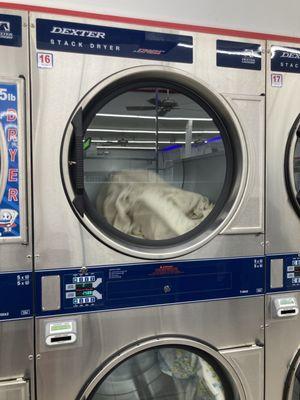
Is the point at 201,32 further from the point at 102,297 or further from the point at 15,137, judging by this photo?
the point at 102,297

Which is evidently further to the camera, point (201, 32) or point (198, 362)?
point (198, 362)

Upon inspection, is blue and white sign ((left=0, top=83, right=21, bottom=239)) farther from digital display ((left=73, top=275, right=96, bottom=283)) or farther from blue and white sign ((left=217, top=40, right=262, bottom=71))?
blue and white sign ((left=217, top=40, right=262, bottom=71))

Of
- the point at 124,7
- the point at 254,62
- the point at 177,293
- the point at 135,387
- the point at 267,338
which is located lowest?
the point at 135,387

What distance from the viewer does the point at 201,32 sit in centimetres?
169

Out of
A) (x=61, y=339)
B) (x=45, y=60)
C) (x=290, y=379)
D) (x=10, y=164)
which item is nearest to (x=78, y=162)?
(x=10, y=164)

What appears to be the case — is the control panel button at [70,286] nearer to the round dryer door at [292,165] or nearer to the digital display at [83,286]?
the digital display at [83,286]

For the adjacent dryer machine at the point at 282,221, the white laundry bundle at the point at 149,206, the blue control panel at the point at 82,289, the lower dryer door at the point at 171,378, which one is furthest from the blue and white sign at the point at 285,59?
the lower dryer door at the point at 171,378

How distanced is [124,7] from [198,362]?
157 centimetres

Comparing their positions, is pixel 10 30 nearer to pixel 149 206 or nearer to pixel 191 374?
pixel 149 206

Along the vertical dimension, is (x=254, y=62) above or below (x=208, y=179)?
above

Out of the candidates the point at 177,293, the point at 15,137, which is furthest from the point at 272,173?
the point at 15,137

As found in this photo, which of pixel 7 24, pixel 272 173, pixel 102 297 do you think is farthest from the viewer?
pixel 272 173

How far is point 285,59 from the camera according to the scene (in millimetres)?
1825

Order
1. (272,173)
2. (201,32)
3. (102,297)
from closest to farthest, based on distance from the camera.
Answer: (102,297) < (201,32) < (272,173)
